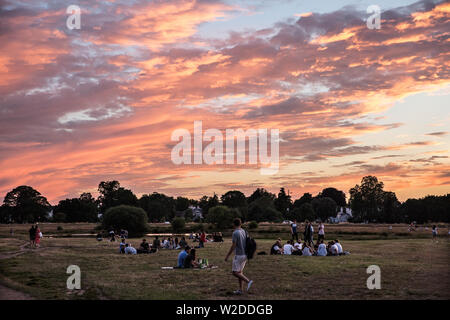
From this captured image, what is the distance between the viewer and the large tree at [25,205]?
6013 inches

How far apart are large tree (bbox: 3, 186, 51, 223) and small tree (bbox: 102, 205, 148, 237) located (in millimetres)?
86645

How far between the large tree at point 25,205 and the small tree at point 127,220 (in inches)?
3411

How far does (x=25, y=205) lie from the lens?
154 m

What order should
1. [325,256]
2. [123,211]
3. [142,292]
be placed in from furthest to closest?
[123,211] < [325,256] < [142,292]

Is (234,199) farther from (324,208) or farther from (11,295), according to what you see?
(11,295)

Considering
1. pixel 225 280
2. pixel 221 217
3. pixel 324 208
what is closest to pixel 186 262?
pixel 225 280

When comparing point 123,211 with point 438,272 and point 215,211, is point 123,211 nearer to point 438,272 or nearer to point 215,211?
point 215,211

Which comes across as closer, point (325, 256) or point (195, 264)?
point (195, 264)

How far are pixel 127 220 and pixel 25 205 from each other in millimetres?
93340

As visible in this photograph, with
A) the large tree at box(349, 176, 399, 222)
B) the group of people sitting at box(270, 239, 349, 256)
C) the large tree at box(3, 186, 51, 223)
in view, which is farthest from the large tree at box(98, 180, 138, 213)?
the group of people sitting at box(270, 239, 349, 256)

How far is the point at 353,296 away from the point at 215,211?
75388 millimetres
